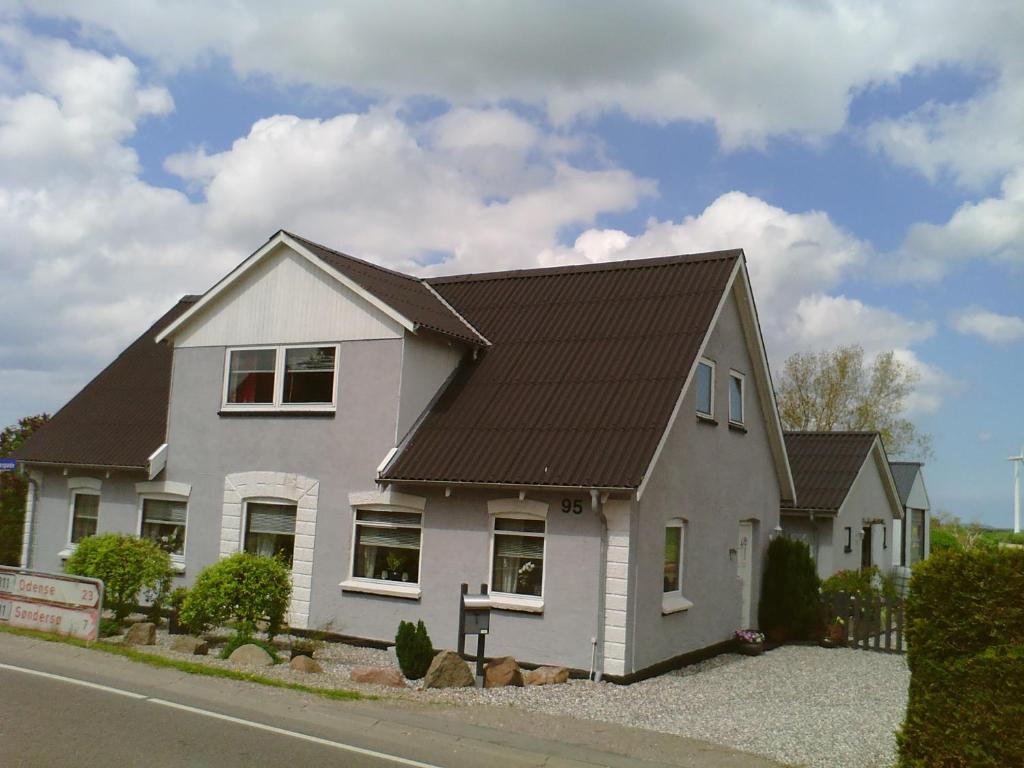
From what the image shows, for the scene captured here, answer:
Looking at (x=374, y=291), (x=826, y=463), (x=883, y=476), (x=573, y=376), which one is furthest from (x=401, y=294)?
(x=883, y=476)

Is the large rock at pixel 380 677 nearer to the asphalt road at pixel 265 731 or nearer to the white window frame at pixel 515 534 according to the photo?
the asphalt road at pixel 265 731

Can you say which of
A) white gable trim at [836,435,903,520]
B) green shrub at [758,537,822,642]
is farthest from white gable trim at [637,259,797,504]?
white gable trim at [836,435,903,520]

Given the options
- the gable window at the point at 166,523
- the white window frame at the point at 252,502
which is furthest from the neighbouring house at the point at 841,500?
the gable window at the point at 166,523

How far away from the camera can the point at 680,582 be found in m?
15.9

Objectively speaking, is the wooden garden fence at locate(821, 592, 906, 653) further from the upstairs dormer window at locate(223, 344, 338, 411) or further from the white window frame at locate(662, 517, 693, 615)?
the upstairs dormer window at locate(223, 344, 338, 411)

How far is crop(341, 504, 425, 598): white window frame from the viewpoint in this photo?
1556 cm

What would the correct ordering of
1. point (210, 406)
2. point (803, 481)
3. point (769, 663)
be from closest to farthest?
point (769, 663) < point (210, 406) < point (803, 481)

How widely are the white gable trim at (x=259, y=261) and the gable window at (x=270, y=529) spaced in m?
3.96

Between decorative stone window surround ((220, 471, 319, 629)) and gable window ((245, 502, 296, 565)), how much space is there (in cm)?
18

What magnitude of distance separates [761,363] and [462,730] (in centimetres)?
1164

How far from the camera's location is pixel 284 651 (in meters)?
15.0

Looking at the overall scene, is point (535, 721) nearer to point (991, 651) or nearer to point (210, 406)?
point (991, 651)

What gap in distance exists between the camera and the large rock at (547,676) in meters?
13.0

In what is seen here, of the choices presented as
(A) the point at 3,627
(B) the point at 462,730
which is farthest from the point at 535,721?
(A) the point at 3,627
